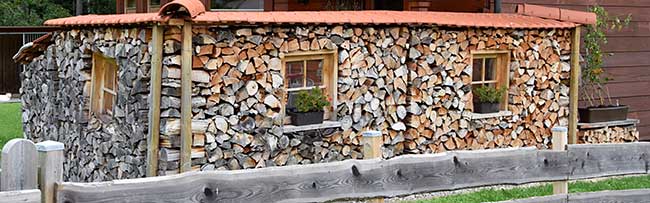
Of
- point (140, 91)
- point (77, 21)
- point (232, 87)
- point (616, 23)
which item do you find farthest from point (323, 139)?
point (616, 23)

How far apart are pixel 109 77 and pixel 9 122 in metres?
7.86

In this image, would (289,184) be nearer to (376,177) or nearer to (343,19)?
(376,177)

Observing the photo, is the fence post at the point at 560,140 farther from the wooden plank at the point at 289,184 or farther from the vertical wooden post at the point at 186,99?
the vertical wooden post at the point at 186,99

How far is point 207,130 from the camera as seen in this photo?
7.00m

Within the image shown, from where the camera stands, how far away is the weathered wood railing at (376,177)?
13.8 feet

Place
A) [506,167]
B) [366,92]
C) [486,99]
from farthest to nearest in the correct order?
[486,99] < [366,92] < [506,167]

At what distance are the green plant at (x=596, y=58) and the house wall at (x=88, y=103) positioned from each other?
541 cm

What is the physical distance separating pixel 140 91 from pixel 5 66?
1567 cm

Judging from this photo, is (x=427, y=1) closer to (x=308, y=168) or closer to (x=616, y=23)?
(x=616, y=23)

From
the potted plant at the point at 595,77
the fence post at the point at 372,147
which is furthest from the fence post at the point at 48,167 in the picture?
the potted plant at the point at 595,77

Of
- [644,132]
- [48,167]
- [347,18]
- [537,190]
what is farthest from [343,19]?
[644,132]

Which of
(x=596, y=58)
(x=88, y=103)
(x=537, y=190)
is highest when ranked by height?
(x=596, y=58)

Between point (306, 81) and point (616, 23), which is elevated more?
point (616, 23)

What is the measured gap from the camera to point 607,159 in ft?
20.4
